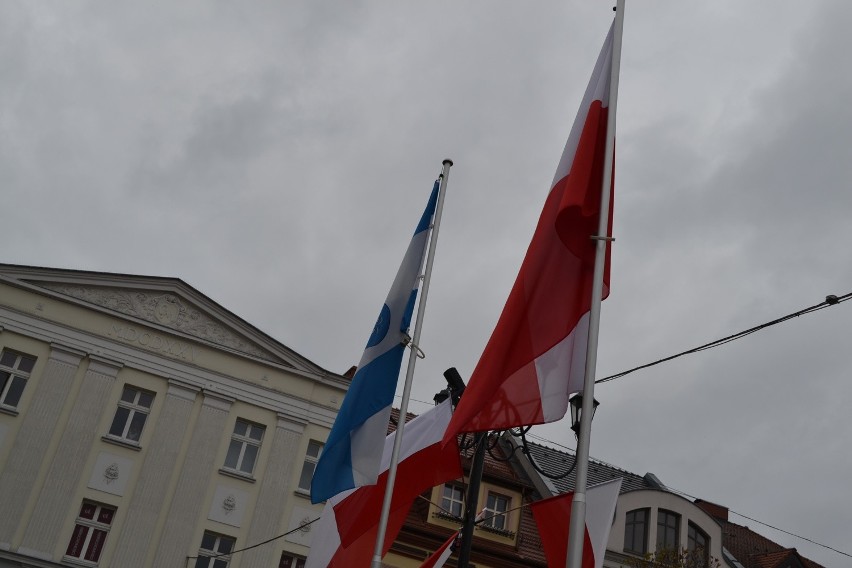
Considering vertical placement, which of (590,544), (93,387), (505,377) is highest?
(93,387)

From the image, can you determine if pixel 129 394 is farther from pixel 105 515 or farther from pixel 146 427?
pixel 105 515

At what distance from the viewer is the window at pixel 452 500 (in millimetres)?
26750

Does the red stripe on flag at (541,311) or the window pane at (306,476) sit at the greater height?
the window pane at (306,476)

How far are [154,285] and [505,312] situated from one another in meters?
21.4

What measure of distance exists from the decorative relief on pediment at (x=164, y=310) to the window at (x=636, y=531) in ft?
42.2

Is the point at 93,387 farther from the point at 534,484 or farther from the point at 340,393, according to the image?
the point at 534,484

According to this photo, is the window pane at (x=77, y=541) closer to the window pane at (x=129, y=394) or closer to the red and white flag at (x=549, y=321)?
the window pane at (x=129, y=394)

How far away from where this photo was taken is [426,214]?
1196cm

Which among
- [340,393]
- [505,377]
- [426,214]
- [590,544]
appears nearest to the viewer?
[505,377]

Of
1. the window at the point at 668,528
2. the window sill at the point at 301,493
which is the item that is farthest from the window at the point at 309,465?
the window at the point at 668,528

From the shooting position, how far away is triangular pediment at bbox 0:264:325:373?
25859mm

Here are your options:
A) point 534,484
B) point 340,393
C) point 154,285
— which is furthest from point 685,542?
point 154,285

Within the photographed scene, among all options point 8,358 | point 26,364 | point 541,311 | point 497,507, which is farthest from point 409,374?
point 8,358

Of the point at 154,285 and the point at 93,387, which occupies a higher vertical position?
the point at 154,285
